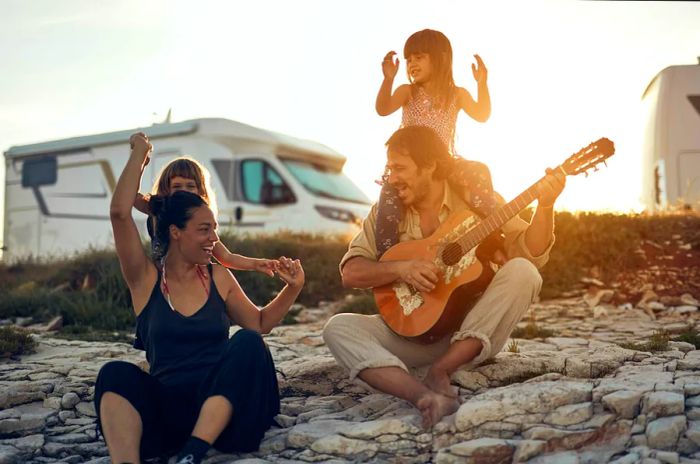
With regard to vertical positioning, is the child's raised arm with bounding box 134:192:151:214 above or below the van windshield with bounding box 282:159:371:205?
below

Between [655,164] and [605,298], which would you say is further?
[655,164]

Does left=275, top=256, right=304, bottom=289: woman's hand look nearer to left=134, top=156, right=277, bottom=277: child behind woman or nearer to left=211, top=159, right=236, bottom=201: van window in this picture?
left=134, top=156, right=277, bottom=277: child behind woman

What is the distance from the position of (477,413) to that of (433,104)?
1950mm

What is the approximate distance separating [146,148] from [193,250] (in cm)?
53

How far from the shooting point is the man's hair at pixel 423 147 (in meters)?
4.49

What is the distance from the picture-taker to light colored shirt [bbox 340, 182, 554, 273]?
448 cm

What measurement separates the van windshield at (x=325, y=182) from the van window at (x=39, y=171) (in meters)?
4.86

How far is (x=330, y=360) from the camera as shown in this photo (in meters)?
5.29

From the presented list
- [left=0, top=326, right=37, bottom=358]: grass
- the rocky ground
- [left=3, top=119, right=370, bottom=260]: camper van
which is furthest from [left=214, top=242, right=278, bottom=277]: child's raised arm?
[left=3, top=119, right=370, bottom=260]: camper van

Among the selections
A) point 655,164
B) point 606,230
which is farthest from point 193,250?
point 655,164

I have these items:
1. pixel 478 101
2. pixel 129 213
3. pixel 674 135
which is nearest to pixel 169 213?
pixel 129 213

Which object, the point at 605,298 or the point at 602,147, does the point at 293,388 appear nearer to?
the point at 602,147

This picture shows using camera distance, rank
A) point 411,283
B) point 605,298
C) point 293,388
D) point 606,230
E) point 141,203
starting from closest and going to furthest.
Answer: point 411,283 → point 141,203 → point 293,388 → point 605,298 → point 606,230

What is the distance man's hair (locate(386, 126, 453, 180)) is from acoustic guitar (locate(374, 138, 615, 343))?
28 cm
